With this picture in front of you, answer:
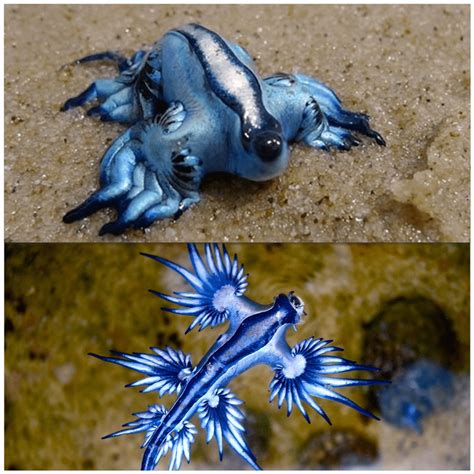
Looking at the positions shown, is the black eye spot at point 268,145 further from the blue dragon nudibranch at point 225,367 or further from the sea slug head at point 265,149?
the blue dragon nudibranch at point 225,367

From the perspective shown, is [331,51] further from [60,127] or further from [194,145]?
[60,127]

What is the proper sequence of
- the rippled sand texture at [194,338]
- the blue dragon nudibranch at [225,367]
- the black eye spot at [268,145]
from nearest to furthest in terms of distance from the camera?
1. the blue dragon nudibranch at [225,367]
2. the black eye spot at [268,145]
3. the rippled sand texture at [194,338]

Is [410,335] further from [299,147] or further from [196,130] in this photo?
[196,130]

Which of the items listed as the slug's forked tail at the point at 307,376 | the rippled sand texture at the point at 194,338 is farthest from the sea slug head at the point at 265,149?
the slug's forked tail at the point at 307,376

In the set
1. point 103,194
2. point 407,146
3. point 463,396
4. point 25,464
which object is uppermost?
point 407,146

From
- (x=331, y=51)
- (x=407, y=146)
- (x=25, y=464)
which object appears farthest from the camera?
(x=331, y=51)

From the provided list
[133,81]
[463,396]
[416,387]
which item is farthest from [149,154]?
[463,396]

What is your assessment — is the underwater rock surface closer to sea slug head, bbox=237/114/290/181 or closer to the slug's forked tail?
the slug's forked tail
